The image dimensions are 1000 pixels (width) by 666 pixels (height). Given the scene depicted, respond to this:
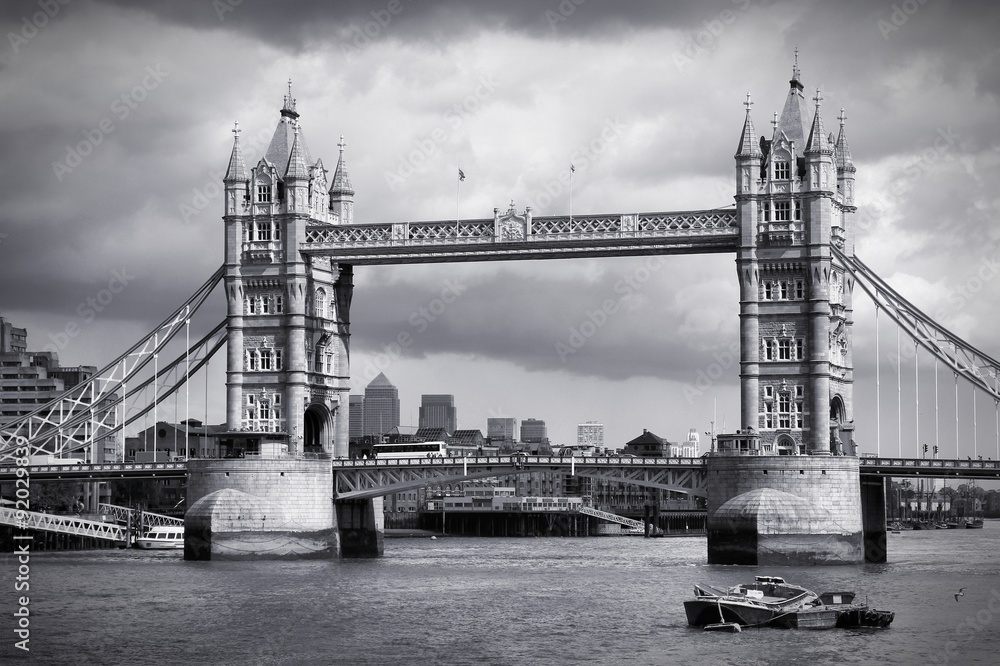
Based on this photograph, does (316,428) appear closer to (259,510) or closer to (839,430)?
(259,510)

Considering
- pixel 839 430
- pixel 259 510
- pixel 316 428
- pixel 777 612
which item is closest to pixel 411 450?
pixel 316 428

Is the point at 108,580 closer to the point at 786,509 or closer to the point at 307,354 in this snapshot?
the point at 307,354

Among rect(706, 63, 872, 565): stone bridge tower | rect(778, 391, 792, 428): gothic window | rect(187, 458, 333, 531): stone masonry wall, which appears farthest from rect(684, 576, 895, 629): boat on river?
rect(187, 458, 333, 531): stone masonry wall

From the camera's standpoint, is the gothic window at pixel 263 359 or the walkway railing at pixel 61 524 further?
the walkway railing at pixel 61 524

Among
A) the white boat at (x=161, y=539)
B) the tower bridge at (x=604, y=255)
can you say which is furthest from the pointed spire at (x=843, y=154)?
the white boat at (x=161, y=539)

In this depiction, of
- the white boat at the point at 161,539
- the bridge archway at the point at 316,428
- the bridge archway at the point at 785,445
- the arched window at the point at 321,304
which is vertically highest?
the arched window at the point at 321,304

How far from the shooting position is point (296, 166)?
113062mm

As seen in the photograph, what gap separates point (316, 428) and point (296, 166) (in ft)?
57.5

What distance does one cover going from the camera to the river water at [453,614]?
2483 inches

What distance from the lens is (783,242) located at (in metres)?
103

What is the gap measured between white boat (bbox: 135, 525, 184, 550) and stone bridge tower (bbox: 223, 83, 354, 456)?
21.4m

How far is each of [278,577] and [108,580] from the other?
8.73 m

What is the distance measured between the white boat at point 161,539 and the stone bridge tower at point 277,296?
21.4 m

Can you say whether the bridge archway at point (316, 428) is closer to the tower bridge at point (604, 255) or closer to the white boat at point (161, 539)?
the tower bridge at point (604, 255)
